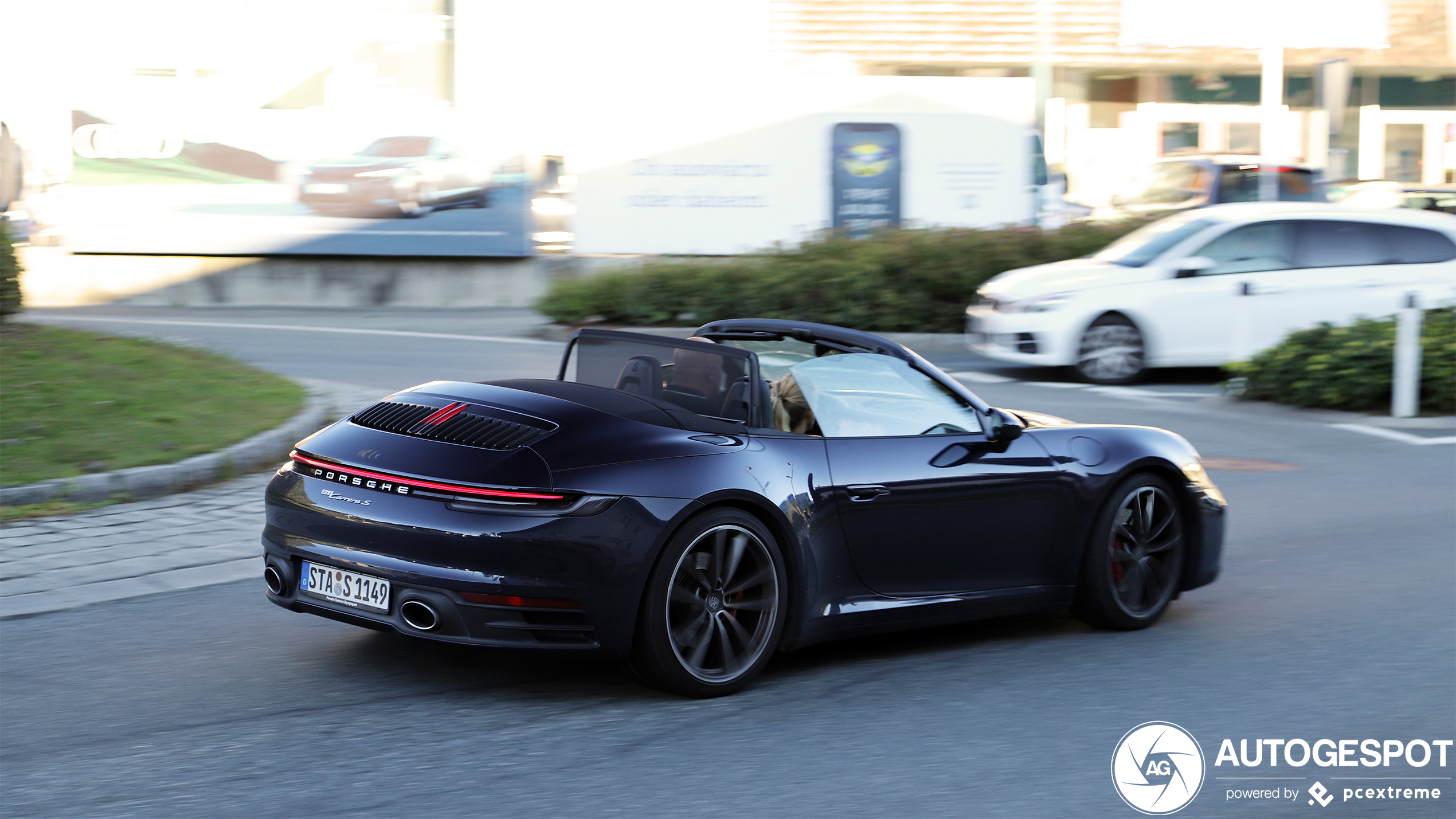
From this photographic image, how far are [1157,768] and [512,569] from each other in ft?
6.74

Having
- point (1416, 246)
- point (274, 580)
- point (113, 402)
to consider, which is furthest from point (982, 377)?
point (274, 580)

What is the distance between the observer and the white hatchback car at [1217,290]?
14203mm

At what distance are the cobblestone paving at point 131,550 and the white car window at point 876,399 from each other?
8.97ft

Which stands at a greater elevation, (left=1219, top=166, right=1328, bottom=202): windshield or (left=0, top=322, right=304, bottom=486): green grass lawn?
(left=1219, top=166, right=1328, bottom=202): windshield

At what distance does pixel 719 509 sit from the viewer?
490cm

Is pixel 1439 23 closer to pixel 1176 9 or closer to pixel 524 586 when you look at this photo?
pixel 1176 9

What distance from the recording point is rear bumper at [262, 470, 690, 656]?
458cm

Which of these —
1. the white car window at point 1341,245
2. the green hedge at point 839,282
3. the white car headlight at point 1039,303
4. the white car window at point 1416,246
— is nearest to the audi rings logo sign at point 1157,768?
the white car headlight at point 1039,303

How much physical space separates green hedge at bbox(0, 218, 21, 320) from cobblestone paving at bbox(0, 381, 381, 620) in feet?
10.6

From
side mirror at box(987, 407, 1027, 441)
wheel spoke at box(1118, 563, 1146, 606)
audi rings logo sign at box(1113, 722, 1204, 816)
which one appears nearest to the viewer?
audi rings logo sign at box(1113, 722, 1204, 816)

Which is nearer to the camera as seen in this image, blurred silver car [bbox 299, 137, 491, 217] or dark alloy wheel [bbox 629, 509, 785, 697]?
dark alloy wheel [bbox 629, 509, 785, 697]

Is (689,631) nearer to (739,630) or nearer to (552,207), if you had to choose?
(739,630)

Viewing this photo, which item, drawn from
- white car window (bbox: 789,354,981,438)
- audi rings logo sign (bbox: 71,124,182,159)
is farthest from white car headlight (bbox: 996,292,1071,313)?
audi rings logo sign (bbox: 71,124,182,159)

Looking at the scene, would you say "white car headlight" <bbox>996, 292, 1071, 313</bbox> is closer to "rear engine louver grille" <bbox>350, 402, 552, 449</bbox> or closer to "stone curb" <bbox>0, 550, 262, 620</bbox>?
"stone curb" <bbox>0, 550, 262, 620</bbox>
